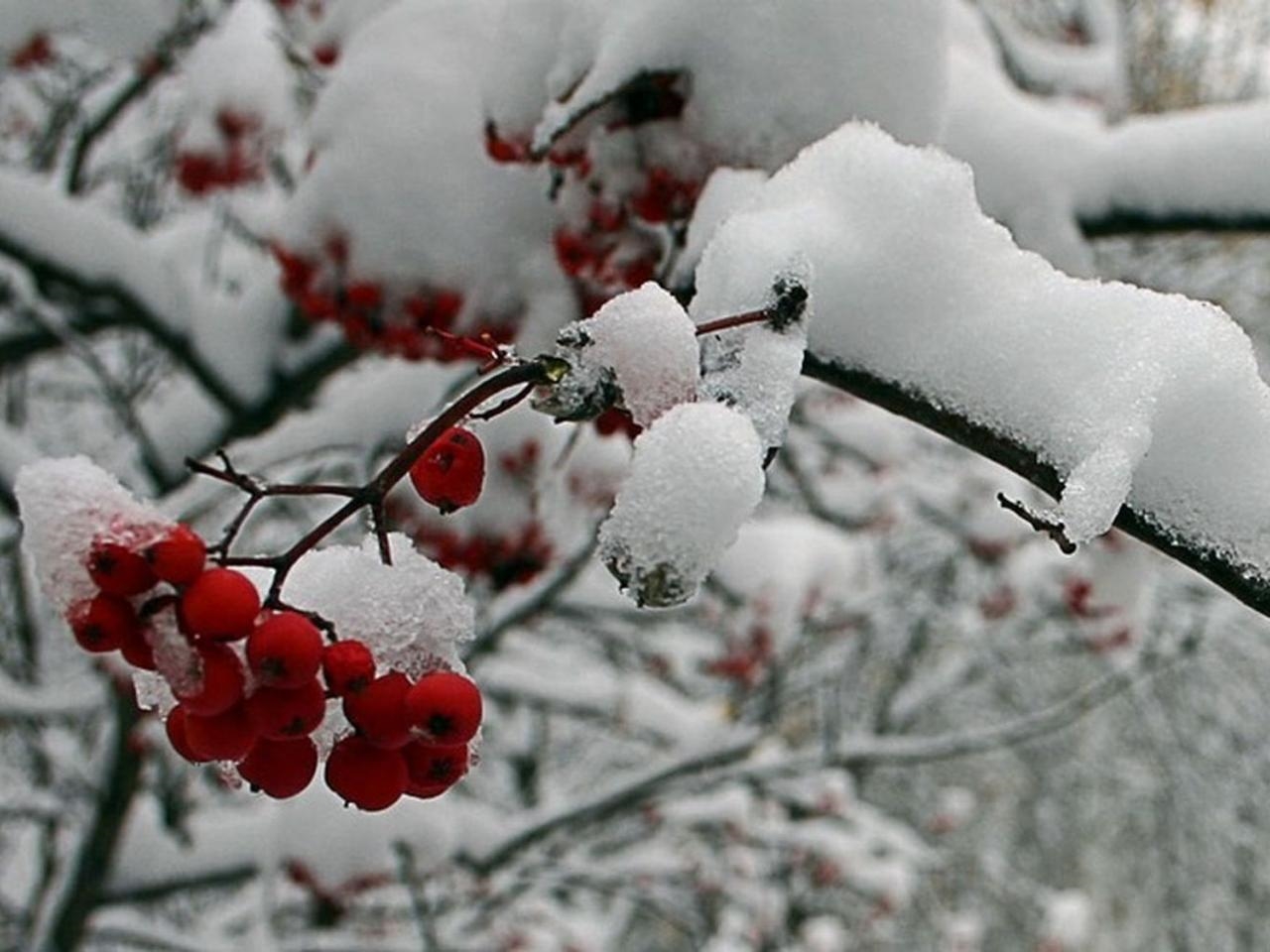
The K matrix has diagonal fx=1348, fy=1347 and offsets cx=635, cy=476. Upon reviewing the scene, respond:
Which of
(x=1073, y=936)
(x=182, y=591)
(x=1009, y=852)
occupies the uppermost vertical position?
(x=182, y=591)

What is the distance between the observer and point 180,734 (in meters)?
0.78

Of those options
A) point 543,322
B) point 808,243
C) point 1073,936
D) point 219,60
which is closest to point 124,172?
point 219,60

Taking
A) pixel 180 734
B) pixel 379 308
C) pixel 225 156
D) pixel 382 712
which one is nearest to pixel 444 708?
pixel 382 712

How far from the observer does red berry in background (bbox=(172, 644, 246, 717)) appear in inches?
29.2

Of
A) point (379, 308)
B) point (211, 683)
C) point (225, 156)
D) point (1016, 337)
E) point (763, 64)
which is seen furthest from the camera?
point (225, 156)

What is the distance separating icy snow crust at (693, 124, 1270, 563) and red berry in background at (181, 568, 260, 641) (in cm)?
34

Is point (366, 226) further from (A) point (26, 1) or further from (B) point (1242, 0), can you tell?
(B) point (1242, 0)

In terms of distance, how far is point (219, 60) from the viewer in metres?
2.84

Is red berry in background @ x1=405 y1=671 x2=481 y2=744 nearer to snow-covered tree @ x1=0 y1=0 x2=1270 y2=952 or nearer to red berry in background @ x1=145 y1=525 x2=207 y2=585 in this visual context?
snow-covered tree @ x1=0 y1=0 x2=1270 y2=952

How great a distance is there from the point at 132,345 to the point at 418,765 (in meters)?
3.94

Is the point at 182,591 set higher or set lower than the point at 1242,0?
higher

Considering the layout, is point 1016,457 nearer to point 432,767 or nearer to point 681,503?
point 681,503

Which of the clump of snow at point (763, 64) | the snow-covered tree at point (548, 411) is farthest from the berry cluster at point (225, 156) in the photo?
the clump of snow at point (763, 64)

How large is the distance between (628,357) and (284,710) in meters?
0.28
